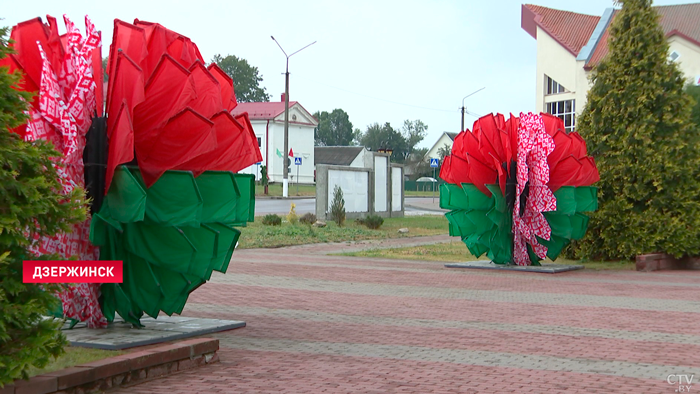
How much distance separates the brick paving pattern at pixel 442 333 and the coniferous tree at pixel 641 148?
2.42 metres

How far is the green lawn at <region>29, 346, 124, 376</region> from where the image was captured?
5.82 m

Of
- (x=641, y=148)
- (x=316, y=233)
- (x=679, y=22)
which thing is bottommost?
(x=316, y=233)

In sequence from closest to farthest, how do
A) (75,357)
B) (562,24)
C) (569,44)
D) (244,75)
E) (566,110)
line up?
(75,357)
(569,44)
(566,110)
(562,24)
(244,75)

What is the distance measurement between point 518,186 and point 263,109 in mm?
62911

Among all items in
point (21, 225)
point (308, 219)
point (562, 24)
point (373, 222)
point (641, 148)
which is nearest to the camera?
point (21, 225)

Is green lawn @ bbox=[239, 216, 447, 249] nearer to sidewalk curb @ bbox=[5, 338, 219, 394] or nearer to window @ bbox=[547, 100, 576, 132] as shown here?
sidewalk curb @ bbox=[5, 338, 219, 394]

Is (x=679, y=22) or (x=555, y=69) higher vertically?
(x=679, y=22)

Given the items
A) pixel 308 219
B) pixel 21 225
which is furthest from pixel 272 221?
pixel 21 225

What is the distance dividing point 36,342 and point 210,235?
11.1 feet

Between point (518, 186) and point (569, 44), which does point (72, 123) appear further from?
point (569, 44)

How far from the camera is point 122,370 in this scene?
606 cm

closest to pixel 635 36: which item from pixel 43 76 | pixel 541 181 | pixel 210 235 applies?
pixel 541 181

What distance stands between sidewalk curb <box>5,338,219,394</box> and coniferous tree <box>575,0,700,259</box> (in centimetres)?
1310

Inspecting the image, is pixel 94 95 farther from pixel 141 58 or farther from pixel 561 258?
pixel 561 258
